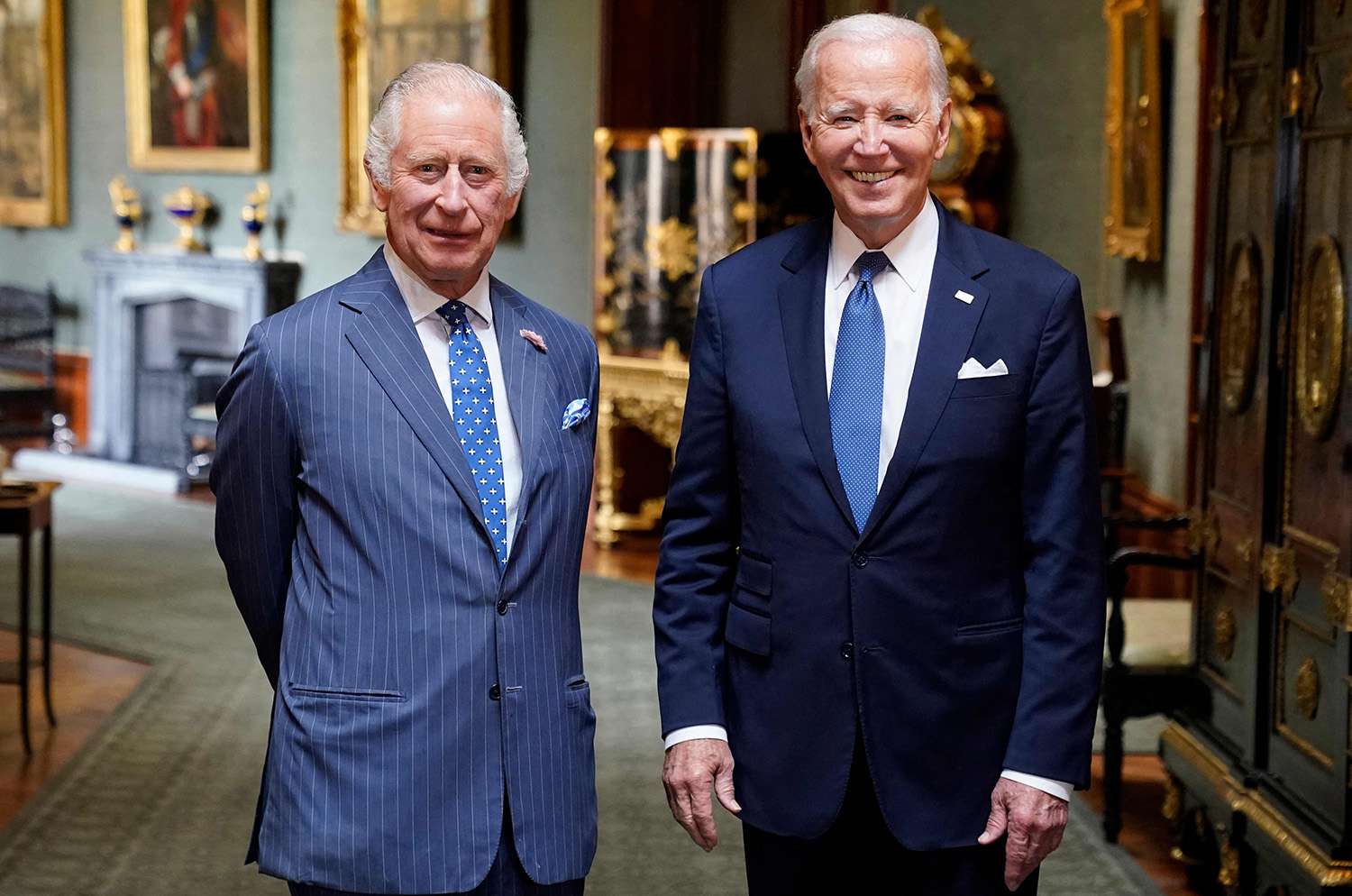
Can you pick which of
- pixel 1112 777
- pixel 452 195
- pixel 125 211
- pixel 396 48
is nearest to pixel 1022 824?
pixel 452 195

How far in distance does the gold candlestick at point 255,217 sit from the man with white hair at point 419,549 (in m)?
10.0

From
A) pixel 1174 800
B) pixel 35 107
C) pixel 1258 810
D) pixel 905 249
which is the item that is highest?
pixel 35 107

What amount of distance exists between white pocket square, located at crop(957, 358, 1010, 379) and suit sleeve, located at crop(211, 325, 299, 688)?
2.94ft

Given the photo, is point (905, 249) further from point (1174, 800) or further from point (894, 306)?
point (1174, 800)

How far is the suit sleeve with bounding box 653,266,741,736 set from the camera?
8.16ft

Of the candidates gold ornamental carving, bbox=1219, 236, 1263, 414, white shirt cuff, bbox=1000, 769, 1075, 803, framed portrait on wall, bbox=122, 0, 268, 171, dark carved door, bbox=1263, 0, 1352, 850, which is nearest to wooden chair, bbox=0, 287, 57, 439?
framed portrait on wall, bbox=122, 0, 268, 171

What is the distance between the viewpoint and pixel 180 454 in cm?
1232

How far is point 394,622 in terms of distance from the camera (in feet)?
7.55

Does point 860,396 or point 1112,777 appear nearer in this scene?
point 860,396

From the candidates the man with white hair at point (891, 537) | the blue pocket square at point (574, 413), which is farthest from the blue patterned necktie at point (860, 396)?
the blue pocket square at point (574, 413)

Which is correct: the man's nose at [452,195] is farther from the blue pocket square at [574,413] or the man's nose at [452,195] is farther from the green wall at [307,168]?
the green wall at [307,168]

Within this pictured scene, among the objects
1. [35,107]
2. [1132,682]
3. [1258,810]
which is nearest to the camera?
[1258,810]

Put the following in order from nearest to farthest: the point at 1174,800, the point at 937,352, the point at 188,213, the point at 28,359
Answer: the point at 937,352
the point at 1174,800
the point at 188,213
the point at 28,359

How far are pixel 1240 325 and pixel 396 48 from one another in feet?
26.3
